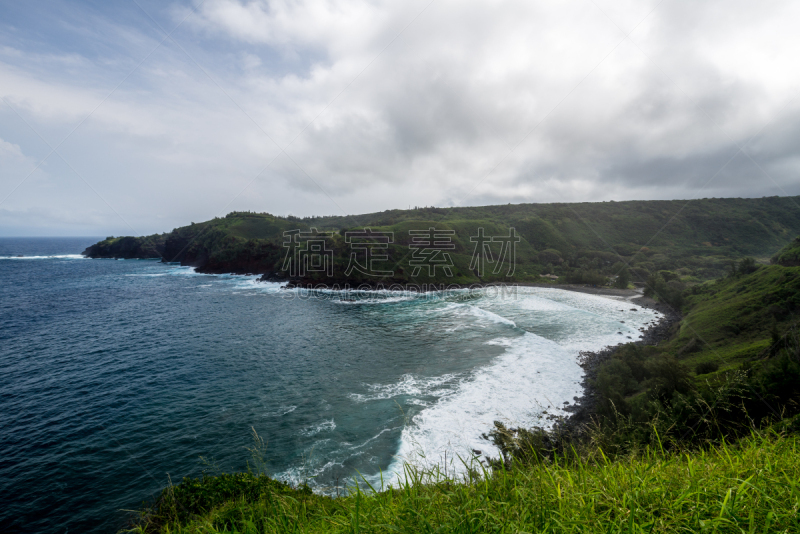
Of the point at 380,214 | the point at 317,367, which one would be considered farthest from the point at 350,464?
the point at 380,214

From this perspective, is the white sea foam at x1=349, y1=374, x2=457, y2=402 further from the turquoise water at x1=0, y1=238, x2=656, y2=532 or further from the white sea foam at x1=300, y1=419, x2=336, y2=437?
the white sea foam at x1=300, y1=419, x2=336, y2=437

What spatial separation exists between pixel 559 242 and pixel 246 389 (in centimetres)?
10589

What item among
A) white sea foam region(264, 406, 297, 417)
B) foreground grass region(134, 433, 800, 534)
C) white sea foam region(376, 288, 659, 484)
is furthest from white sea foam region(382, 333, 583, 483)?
foreground grass region(134, 433, 800, 534)

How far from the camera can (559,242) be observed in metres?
103

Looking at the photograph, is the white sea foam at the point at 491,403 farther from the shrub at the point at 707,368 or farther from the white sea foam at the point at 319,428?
the shrub at the point at 707,368

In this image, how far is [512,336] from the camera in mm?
33062

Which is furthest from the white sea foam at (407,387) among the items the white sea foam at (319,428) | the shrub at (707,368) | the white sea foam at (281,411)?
the shrub at (707,368)

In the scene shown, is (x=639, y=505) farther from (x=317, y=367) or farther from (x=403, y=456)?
(x=317, y=367)

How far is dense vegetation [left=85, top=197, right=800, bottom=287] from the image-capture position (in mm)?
71500

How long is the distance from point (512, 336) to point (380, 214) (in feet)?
459

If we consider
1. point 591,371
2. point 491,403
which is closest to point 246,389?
point 491,403

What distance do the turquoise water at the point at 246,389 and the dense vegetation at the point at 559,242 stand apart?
2965 cm

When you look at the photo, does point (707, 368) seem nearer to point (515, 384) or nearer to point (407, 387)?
point (515, 384)

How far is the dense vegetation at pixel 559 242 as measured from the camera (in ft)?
235
